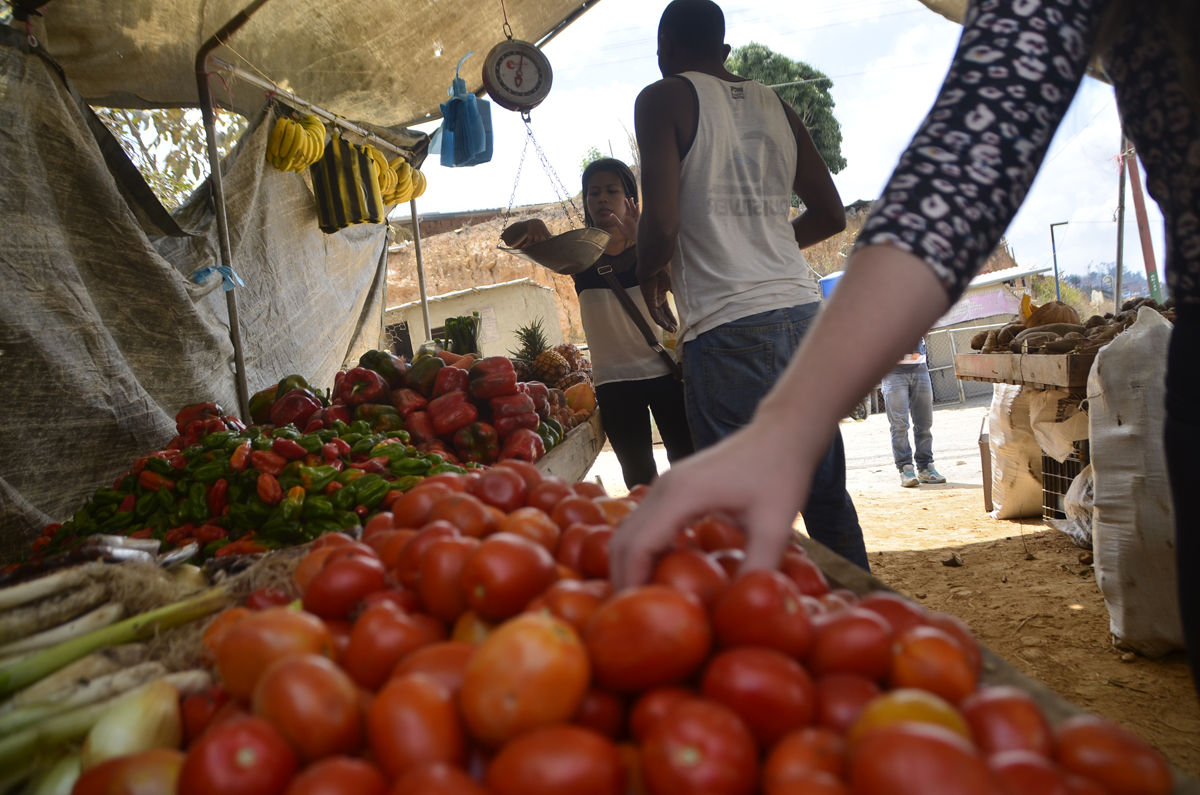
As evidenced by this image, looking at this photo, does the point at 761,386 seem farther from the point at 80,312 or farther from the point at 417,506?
the point at 80,312

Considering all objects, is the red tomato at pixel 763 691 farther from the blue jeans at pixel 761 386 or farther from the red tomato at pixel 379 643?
the blue jeans at pixel 761 386

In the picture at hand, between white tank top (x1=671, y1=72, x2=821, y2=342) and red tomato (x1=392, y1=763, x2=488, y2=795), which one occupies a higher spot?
white tank top (x1=671, y1=72, x2=821, y2=342)

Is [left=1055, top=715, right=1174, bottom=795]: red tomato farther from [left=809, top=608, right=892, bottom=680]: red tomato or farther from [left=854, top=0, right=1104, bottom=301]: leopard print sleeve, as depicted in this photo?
[left=854, top=0, right=1104, bottom=301]: leopard print sleeve

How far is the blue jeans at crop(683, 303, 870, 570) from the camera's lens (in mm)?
2625

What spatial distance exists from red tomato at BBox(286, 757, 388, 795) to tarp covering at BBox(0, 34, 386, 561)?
3425 millimetres

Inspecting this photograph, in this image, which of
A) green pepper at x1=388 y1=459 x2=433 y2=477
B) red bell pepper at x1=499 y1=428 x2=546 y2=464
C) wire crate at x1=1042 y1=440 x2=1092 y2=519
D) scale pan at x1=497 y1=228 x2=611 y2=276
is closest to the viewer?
green pepper at x1=388 y1=459 x2=433 y2=477

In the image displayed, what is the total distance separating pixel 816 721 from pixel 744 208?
2.37 m

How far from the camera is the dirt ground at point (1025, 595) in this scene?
9.29 feet

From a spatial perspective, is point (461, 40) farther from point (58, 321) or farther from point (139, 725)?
point (139, 725)

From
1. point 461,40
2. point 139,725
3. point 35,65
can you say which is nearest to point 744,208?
point 139,725

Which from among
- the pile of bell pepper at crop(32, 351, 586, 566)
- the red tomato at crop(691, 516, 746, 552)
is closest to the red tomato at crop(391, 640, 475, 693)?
the red tomato at crop(691, 516, 746, 552)

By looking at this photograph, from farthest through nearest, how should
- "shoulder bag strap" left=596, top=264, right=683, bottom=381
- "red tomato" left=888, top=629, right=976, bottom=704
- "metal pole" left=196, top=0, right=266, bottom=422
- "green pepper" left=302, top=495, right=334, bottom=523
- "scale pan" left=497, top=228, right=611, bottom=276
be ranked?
"metal pole" left=196, top=0, right=266, bottom=422, "shoulder bag strap" left=596, top=264, right=683, bottom=381, "scale pan" left=497, top=228, right=611, bottom=276, "green pepper" left=302, top=495, right=334, bottom=523, "red tomato" left=888, top=629, right=976, bottom=704

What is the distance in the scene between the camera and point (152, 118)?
6.17m

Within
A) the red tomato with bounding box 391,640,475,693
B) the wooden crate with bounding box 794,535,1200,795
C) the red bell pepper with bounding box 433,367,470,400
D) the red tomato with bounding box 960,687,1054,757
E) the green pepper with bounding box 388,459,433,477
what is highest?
the red bell pepper with bounding box 433,367,470,400
